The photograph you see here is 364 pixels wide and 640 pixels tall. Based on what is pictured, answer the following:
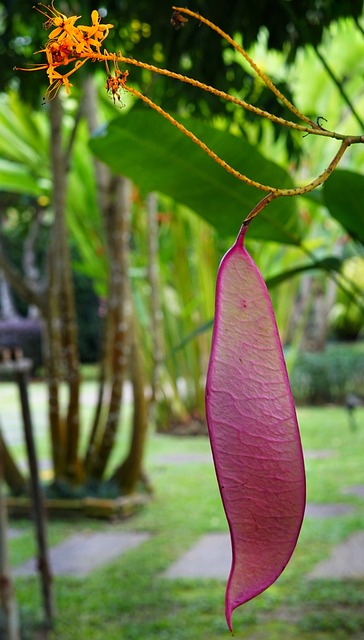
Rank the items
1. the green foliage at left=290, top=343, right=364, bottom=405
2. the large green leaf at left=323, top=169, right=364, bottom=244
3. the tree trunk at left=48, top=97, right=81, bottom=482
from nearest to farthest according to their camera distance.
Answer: the large green leaf at left=323, top=169, right=364, bottom=244, the tree trunk at left=48, top=97, right=81, bottom=482, the green foliage at left=290, top=343, right=364, bottom=405

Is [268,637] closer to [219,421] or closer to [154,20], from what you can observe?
[154,20]

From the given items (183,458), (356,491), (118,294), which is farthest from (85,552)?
(183,458)

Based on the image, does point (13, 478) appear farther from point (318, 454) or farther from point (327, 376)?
point (327, 376)

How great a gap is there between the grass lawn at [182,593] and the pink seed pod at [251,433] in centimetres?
252

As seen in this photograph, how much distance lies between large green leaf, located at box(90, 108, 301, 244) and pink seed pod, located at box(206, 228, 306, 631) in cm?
88

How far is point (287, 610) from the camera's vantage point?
2.86m

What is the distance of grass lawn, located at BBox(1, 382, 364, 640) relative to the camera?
2.72m

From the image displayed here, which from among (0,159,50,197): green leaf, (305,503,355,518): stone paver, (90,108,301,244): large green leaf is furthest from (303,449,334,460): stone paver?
(90,108,301,244): large green leaf

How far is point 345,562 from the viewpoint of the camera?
334cm

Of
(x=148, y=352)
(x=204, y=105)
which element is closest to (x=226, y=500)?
(x=204, y=105)

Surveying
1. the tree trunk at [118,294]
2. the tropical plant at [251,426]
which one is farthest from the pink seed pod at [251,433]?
the tree trunk at [118,294]

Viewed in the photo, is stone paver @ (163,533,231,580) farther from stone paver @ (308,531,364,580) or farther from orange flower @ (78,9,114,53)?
orange flower @ (78,9,114,53)

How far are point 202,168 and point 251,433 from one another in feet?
3.16

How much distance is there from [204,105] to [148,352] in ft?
14.8
